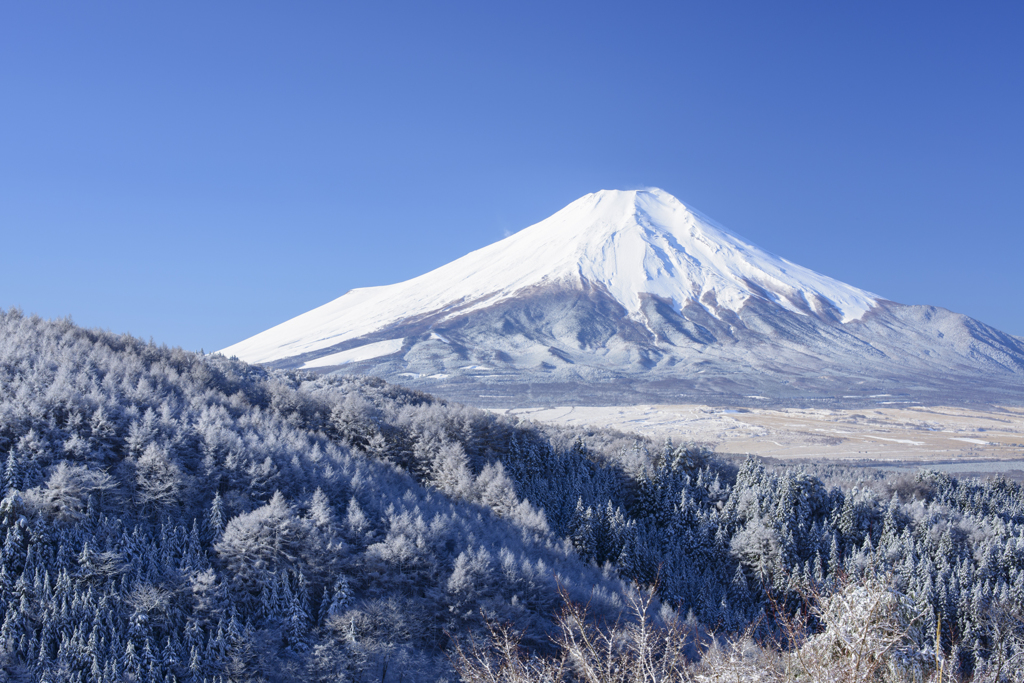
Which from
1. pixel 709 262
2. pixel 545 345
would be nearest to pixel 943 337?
pixel 709 262

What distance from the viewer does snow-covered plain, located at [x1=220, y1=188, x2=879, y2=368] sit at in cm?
13588

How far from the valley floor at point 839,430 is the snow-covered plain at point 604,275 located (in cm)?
6268

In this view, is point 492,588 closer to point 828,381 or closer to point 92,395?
point 92,395

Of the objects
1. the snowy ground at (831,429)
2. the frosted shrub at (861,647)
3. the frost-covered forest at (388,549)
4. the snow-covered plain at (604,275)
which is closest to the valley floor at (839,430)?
the snowy ground at (831,429)

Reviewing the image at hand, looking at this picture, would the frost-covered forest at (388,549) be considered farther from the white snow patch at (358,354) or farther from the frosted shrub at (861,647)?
the white snow patch at (358,354)

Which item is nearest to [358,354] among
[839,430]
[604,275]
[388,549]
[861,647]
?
[604,275]

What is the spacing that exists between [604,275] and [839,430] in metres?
87.4

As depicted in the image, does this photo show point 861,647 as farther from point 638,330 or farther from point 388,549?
point 638,330

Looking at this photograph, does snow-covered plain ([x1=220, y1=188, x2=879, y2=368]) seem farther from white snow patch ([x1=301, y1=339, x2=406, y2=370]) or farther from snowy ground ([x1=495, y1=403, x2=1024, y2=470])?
snowy ground ([x1=495, y1=403, x2=1024, y2=470])

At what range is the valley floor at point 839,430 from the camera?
162ft

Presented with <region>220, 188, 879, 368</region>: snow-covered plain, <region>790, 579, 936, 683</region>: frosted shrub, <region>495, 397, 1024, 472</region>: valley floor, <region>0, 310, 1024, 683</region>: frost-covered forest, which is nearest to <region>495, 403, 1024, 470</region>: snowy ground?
<region>495, 397, 1024, 472</region>: valley floor

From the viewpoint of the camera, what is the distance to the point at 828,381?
100125 mm

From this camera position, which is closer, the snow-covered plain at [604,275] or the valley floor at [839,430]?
the valley floor at [839,430]

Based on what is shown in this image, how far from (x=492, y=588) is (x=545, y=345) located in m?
102
